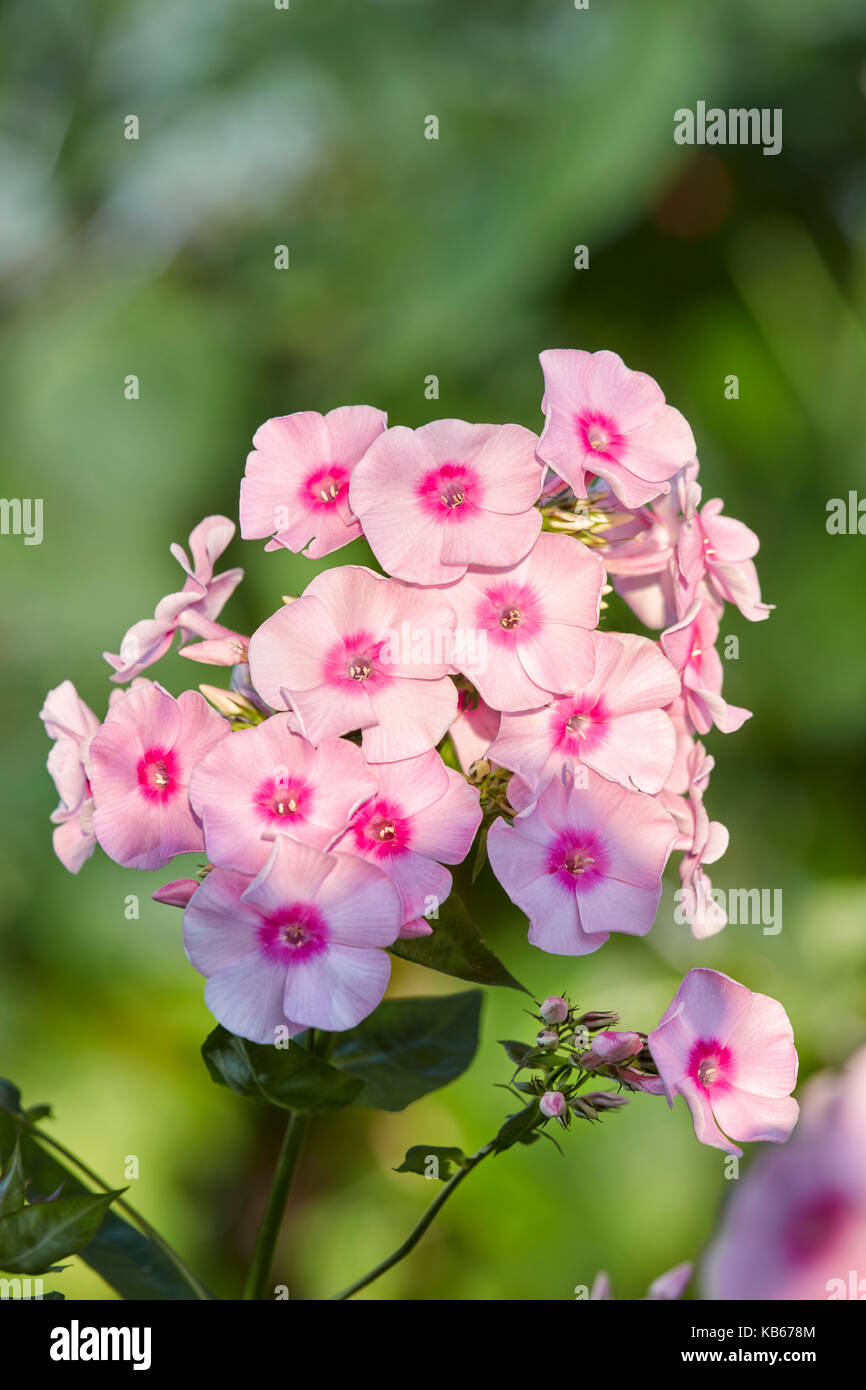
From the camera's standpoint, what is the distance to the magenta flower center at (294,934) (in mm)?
690

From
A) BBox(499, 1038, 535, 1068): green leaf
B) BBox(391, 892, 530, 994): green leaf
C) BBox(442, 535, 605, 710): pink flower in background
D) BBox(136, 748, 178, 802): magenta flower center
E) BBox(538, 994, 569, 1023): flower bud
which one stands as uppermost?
BBox(442, 535, 605, 710): pink flower in background

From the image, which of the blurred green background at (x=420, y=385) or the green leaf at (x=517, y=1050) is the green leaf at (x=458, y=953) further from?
the blurred green background at (x=420, y=385)

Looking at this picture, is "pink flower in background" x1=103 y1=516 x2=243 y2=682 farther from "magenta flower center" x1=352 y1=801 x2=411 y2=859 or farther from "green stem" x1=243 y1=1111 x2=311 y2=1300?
"green stem" x1=243 y1=1111 x2=311 y2=1300

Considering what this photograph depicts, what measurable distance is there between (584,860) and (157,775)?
0.30 m

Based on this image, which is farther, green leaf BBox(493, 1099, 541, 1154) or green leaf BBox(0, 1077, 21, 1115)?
green leaf BBox(0, 1077, 21, 1115)

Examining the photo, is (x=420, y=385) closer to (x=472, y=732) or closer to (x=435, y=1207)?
(x=472, y=732)

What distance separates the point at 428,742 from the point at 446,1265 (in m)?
1.31

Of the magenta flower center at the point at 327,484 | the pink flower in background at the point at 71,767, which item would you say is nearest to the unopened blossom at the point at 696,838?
the magenta flower center at the point at 327,484

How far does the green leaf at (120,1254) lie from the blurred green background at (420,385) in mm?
821

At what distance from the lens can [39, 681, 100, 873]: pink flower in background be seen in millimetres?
854

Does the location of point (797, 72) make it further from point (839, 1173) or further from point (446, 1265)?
point (446, 1265)

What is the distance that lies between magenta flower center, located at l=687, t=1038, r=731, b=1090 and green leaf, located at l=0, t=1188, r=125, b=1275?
0.39m

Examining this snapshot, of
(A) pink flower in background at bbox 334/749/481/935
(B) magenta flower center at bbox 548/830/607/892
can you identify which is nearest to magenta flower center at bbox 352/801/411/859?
(A) pink flower in background at bbox 334/749/481/935

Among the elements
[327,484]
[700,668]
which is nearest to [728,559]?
[700,668]
